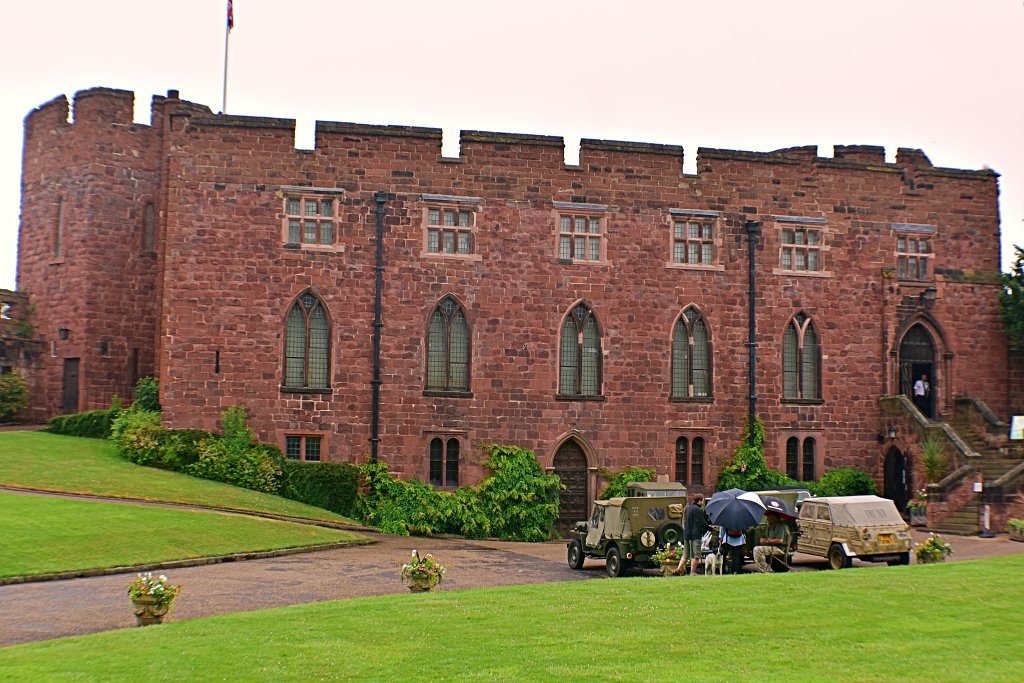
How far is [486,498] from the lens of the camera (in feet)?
109

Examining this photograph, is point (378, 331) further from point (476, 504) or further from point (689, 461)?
point (689, 461)

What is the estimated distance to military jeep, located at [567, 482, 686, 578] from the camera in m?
23.9

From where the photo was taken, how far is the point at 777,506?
87.7 ft

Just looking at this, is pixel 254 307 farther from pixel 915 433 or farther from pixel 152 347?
pixel 915 433

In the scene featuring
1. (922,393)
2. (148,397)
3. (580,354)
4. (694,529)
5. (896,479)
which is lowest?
(694,529)

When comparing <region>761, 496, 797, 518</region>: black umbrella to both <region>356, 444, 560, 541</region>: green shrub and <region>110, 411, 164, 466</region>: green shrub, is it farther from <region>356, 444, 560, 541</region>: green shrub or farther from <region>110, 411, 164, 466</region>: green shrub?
<region>110, 411, 164, 466</region>: green shrub

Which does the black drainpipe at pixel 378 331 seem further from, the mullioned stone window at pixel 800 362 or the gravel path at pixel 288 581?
the mullioned stone window at pixel 800 362

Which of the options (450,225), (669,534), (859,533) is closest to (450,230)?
(450,225)

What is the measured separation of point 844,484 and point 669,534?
13800 millimetres

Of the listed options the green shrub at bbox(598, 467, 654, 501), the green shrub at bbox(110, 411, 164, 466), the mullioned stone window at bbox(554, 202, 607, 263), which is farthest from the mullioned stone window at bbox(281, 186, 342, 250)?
the green shrub at bbox(598, 467, 654, 501)

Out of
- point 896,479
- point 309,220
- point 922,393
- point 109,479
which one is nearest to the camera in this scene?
point 109,479

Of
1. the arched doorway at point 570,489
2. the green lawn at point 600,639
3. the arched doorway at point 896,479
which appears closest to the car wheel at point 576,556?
the green lawn at point 600,639

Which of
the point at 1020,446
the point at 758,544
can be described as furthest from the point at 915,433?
the point at 758,544

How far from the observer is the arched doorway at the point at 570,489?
34469mm
